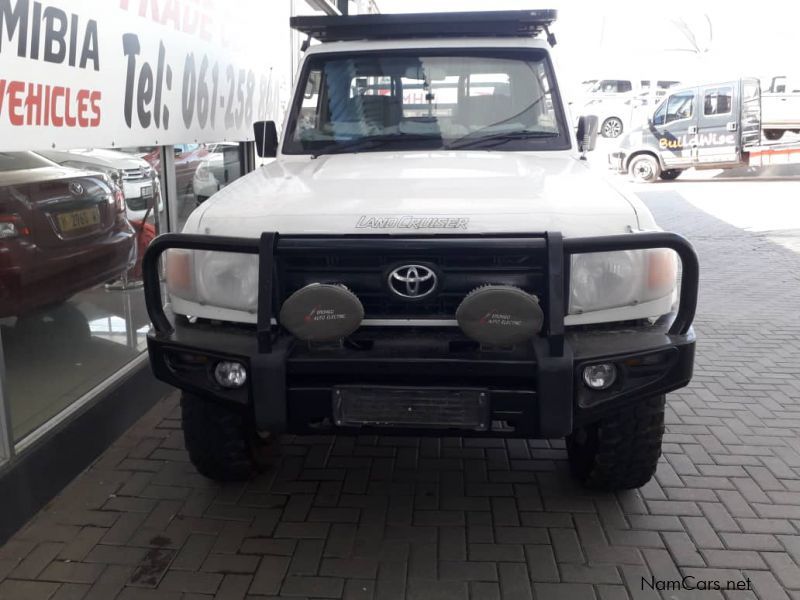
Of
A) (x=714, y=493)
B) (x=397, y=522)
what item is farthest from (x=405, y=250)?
(x=714, y=493)

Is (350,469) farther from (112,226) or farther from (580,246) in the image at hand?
(112,226)

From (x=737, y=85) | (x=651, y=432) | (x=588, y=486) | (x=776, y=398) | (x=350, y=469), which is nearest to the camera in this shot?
(x=651, y=432)

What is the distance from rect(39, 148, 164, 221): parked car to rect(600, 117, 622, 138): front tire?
22.0m

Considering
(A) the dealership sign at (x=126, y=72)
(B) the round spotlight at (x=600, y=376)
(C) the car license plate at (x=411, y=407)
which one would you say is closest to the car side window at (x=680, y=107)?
(A) the dealership sign at (x=126, y=72)

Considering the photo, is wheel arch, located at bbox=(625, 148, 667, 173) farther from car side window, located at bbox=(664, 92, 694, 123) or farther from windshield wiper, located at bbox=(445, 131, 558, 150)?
windshield wiper, located at bbox=(445, 131, 558, 150)

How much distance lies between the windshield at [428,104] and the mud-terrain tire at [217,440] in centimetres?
155

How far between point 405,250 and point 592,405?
892 mm

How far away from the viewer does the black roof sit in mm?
4203

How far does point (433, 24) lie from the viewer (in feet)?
14.1

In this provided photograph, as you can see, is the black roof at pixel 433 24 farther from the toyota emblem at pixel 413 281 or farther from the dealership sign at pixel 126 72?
the toyota emblem at pixel 413 281

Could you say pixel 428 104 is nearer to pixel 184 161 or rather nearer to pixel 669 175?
pixel 184 161

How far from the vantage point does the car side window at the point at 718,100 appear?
54.6 ft

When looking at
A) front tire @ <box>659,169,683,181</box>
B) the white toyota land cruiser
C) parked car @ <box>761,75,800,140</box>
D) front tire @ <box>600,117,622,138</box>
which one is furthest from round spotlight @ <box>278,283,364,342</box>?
front tire @ <box>600,117,622,138</box>

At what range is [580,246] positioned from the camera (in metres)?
Result: 2.74
